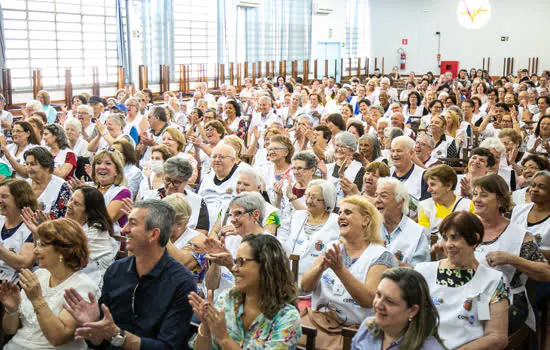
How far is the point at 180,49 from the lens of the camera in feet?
52.6

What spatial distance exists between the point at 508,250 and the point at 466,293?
0.75 m

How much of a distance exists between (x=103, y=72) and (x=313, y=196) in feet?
37.0

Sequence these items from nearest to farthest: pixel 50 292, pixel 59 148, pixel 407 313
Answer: pixel 407 313, pixel 50 292, pixel 59 148

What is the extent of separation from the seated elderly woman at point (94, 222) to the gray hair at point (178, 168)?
2.53ft

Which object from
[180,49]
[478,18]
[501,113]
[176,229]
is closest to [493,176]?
[176,229]

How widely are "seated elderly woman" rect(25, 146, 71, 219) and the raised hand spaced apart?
7.48ft

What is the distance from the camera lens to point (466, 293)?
2.81 meters

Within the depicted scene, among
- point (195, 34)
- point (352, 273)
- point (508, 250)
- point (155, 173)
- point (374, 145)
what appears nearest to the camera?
point (352, 273)

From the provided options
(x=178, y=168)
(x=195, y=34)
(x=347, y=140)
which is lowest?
(x=178, y=168)

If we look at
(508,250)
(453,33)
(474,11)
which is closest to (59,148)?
(508,250)

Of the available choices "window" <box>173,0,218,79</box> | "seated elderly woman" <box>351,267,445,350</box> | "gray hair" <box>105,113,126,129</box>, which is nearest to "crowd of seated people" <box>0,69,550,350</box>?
"seated elderly woman" <box>351,267,445,350</box>

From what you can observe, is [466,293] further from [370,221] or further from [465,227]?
[370,221]

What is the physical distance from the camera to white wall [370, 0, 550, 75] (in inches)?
917

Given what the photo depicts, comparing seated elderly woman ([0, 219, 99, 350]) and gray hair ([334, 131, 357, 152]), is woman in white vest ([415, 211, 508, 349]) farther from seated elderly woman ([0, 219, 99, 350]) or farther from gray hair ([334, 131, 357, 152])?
gray hair ([334, 131, 357, 152])
